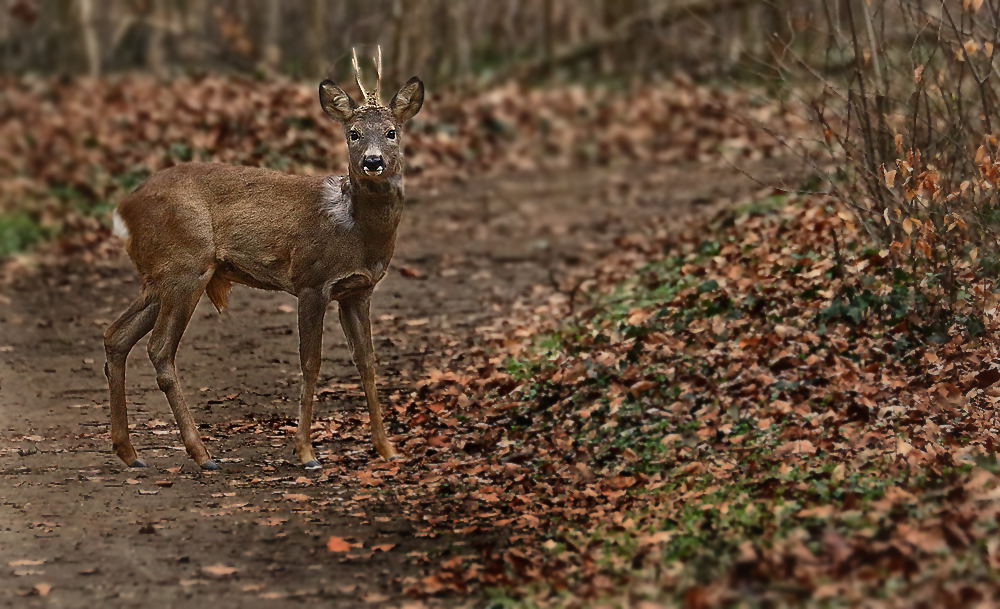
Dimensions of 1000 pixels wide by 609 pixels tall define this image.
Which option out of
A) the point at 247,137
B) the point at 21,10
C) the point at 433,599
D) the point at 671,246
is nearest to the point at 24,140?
the point at 247,137

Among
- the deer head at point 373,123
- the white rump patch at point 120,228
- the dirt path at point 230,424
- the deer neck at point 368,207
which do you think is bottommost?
the dirt path at point 230,424

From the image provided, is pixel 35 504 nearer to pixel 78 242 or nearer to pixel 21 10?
pixel 78 242

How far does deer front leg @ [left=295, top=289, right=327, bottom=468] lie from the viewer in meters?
8.09

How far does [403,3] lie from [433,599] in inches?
646

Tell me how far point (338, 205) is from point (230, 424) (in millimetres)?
2179

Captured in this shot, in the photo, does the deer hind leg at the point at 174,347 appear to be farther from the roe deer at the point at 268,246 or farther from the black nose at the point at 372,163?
the black nose at the point at 372,163

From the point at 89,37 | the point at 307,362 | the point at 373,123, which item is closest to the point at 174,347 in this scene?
the point at 307,362

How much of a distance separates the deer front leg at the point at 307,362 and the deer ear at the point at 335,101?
109 cm

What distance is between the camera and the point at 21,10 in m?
23.9

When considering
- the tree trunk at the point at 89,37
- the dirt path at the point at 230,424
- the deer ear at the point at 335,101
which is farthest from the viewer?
the tree trunk at the point at 89,37

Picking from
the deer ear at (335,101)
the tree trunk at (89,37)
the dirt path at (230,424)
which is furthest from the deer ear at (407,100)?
the tree trunk at (89,37)

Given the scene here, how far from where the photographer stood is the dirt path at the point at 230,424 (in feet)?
21.0

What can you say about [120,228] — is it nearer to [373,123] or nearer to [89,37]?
[373,123]

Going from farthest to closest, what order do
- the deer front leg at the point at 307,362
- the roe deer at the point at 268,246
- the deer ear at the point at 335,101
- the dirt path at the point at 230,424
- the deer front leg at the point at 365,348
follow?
the deer front leg at the point at 365,348 → the deer front leg at the point at 307,362 → the roe deer at the point at 268,246 → the deer ear at the point at 335,101 → the dirt path at the point at 230,424
